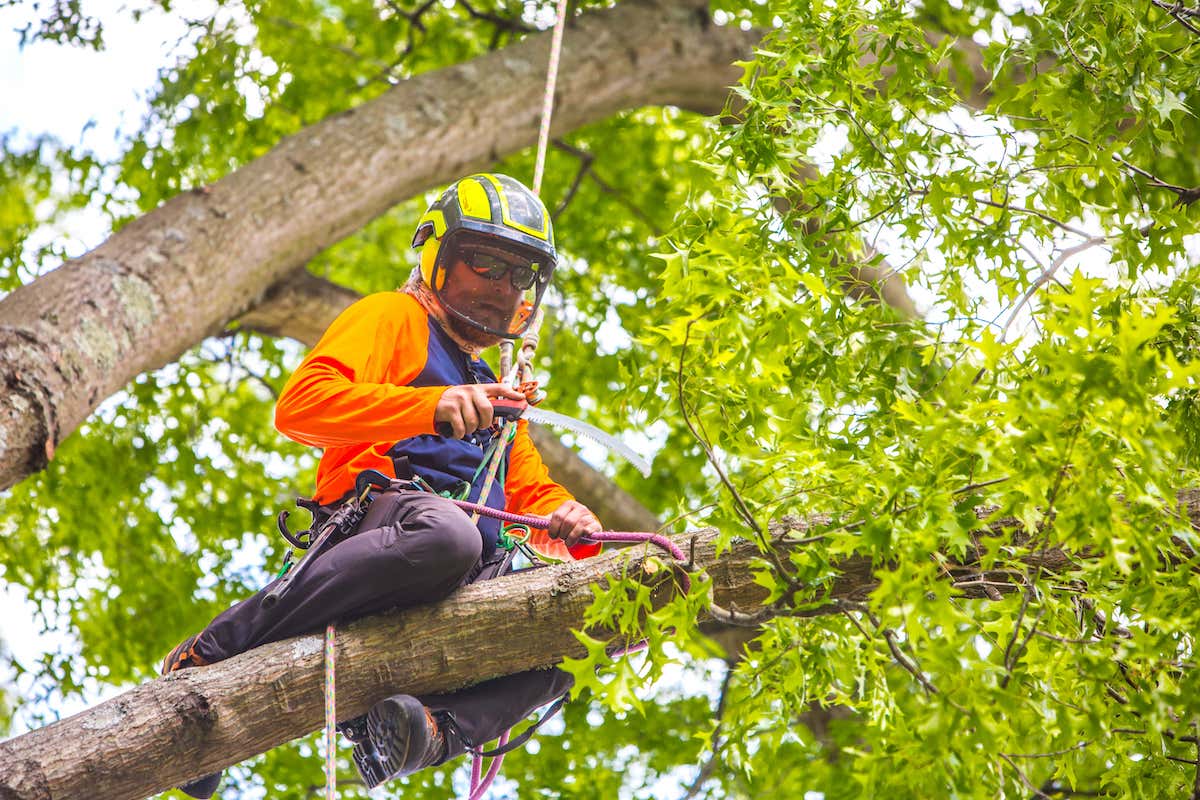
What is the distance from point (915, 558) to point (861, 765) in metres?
0.46

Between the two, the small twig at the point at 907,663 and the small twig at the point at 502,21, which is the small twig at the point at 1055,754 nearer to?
the small twig at the point at 907,663

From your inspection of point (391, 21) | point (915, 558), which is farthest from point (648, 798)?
point (391, 21)

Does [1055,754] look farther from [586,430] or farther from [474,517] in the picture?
[474,517]

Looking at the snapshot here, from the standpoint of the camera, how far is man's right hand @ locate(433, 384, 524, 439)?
3555 mm

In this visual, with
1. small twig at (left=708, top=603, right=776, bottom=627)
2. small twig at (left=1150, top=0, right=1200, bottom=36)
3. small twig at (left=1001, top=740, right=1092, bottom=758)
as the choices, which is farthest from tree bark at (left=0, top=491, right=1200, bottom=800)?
small twig at (left=1150, top=0, right=1200, bottom=36)

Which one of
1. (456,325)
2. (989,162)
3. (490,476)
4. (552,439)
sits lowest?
(552,439)

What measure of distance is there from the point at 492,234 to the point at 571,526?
0.95 meters

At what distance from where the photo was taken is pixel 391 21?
926cm

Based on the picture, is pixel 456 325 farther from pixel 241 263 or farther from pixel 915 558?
pixel 241 263

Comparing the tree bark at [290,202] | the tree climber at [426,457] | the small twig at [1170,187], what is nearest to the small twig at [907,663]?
the tree climber at [426,457]

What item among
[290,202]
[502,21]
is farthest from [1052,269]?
[502,21]

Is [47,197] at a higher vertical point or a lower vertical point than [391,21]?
lower

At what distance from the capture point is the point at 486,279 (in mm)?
4160

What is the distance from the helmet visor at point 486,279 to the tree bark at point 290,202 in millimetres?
1688
